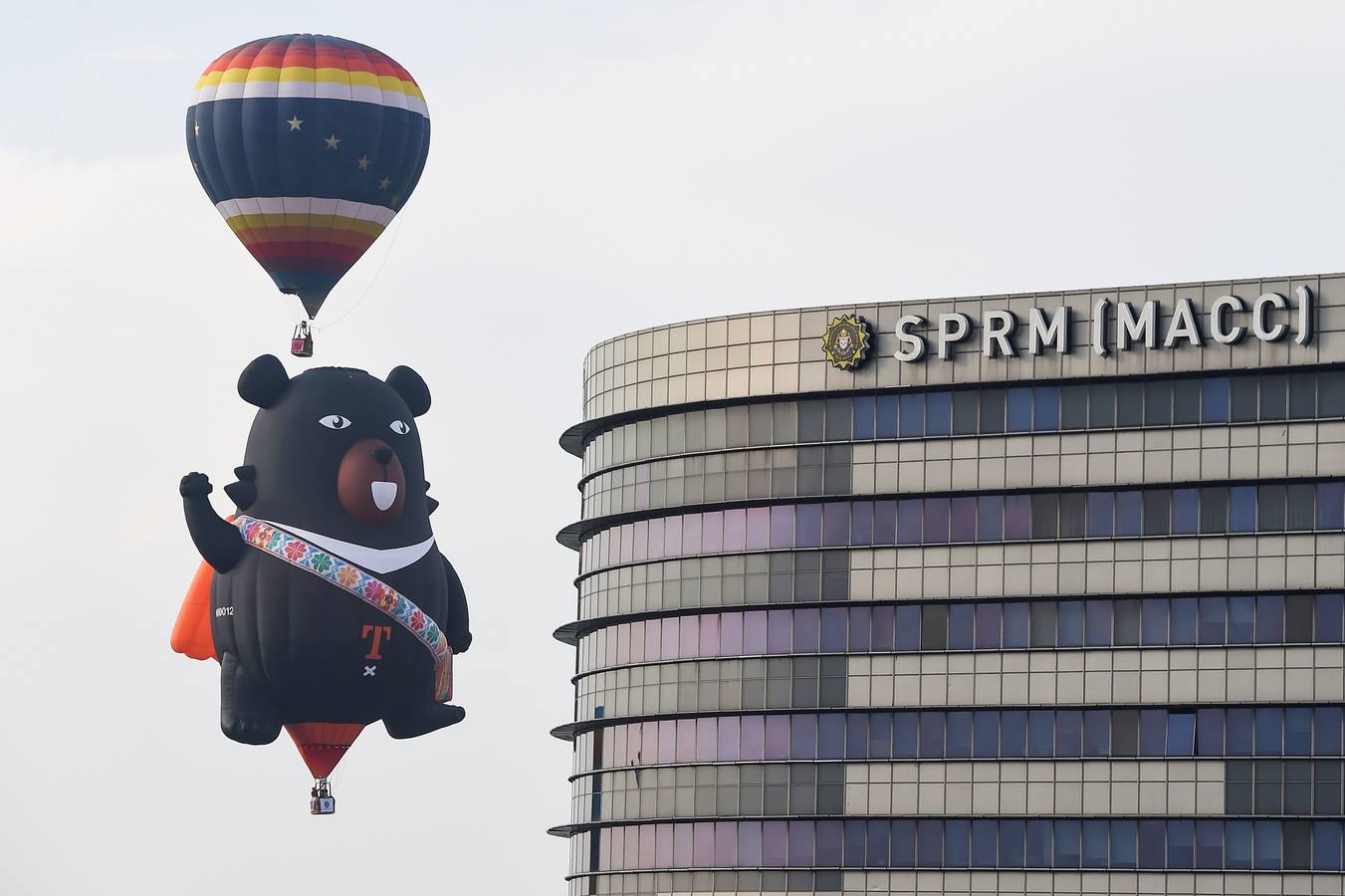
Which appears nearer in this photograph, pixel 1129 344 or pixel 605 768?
pixel 1129 344

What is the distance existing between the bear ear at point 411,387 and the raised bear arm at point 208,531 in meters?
6.79

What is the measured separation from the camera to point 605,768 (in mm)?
115688

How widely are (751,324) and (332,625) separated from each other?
17771 millimetres

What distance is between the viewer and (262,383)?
10631 centimetres

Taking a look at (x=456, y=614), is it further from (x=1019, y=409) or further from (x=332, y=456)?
(x=1019, y=409)

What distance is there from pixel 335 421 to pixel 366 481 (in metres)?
2.07

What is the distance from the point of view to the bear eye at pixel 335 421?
105 meters

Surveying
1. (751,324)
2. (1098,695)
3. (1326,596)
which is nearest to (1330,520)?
(1326,596)

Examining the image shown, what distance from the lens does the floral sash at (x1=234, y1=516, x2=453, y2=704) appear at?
10450cm

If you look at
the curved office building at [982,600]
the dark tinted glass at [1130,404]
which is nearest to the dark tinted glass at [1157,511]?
the curved office building at [982,600]

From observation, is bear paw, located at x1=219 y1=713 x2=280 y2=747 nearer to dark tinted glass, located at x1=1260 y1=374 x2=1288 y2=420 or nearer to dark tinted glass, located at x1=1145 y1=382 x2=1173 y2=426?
dark tinted glass, located at x1=1145 y1=382 x2=1173 y2=426

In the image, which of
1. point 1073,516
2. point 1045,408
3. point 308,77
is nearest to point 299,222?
point 308,77

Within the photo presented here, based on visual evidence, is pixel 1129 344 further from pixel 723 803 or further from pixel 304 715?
pixel 304 715

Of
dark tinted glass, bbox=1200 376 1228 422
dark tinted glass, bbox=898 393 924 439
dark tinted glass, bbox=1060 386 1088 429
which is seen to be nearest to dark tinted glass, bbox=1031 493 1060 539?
dark tinted glass, bbox=1060 386 1088 429
